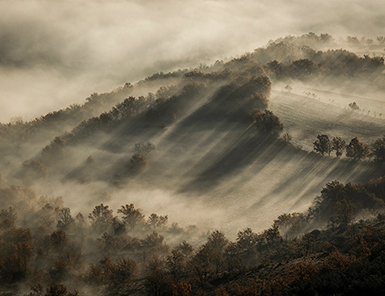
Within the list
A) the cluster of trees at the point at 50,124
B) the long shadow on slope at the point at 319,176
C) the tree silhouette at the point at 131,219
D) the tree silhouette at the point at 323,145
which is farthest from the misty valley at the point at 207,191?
the cluster of trees at the point at 50,124

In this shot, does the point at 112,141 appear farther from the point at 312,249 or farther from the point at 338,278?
the point at 338,278

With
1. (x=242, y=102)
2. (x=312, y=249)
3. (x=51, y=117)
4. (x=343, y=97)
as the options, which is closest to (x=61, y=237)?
(x=312, y=249)

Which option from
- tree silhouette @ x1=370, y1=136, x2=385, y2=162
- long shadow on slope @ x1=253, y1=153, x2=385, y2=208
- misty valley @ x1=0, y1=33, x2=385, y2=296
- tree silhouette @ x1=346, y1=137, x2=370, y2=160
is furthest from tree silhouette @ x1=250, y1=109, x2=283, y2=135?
tree silhouette @ x1=370, y1=136, x2=385, y2=162

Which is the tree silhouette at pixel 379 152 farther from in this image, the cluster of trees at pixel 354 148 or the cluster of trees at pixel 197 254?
the cluster of trees at pixel 197 254

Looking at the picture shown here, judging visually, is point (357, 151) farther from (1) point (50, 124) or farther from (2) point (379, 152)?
(1) point (50, 124)

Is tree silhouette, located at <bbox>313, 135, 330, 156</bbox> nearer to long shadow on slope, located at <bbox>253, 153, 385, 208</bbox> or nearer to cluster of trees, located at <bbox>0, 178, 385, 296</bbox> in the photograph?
long shadow on slope, located at <bbox>253, 153, 385, 208</bbox>
